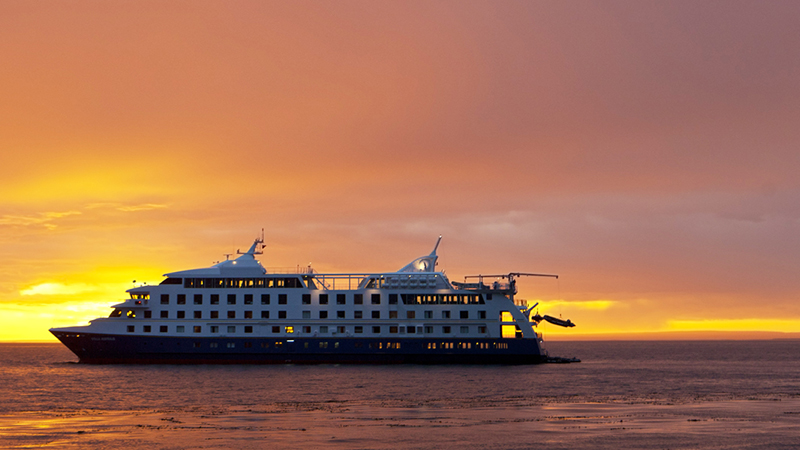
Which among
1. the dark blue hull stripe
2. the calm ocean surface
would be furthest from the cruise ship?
the calm ocean surface

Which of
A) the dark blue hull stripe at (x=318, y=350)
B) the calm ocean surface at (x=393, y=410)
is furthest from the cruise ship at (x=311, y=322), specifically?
the calm ocean surface at (x=393, y=410)

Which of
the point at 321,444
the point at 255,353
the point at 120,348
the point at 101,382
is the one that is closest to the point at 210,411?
the point at 321,444

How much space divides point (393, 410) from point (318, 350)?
109ft

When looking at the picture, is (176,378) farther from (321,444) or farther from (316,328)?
(321,444)

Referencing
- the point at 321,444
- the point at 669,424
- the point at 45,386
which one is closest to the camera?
the point at 321,444

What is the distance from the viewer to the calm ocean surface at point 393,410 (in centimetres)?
2884

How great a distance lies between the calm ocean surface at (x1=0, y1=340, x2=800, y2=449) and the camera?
28844 mm

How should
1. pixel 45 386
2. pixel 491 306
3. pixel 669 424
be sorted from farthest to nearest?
pixel 491 306
pixel 45 386
pixel 669 424

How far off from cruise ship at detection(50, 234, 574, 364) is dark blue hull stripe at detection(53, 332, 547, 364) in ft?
0.30

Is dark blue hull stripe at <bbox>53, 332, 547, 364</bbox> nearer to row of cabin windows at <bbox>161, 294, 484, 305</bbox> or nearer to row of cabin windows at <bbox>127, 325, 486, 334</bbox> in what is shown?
row of cabin windows at <bbox>127, 325, 486, 334</bbox>

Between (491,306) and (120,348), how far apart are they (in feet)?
114

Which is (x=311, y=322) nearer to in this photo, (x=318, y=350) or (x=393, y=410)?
(x=318, y=350)

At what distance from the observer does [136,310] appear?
72.4 m

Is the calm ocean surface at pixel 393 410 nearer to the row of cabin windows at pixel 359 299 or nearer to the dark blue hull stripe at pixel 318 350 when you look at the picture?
the dark blue hull stripe at pixel 318 350
